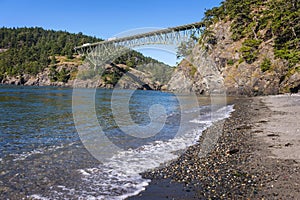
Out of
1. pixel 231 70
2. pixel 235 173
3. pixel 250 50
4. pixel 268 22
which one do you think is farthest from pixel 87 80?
pixel 235 173

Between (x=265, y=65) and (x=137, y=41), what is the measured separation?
49.0 meters

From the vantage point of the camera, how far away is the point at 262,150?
25.4 feet

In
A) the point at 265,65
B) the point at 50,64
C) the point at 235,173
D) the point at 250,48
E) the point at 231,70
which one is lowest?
the point at 235,173

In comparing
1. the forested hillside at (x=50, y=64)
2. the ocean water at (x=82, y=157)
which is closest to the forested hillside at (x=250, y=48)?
the ocean water at (x=82, y=157)

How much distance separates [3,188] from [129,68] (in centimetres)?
12104

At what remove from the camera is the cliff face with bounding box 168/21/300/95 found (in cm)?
3844

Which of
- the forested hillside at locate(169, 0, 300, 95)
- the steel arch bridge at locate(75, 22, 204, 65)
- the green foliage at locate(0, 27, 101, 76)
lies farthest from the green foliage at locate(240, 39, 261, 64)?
the green foliage at locate(0, 27, 101, 76)

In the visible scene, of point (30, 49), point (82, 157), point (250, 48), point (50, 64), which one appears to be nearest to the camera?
point (82, 157)

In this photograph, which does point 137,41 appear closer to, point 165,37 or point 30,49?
point 165,37

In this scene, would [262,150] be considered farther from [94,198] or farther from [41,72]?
[41,72]

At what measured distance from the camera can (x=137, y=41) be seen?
269 feet

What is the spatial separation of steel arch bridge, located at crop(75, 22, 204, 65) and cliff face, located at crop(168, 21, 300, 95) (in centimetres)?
551

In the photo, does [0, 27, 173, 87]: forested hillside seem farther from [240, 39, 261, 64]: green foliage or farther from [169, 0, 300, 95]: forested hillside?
[240, 39, 261, 64]: green foliage

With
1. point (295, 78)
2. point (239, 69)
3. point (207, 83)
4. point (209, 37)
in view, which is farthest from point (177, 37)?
point (295, 78)
